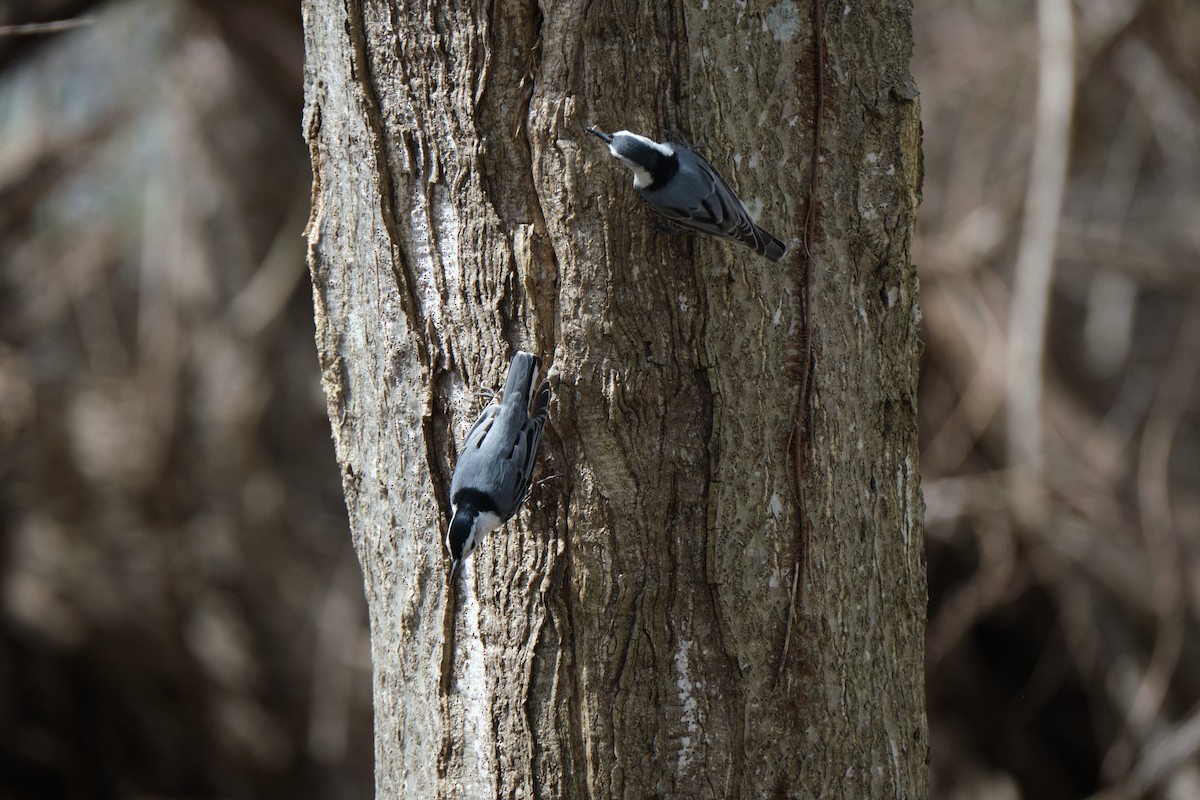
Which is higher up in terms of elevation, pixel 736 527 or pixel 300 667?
pixel 736 527

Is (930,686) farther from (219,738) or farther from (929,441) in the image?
(219,738)

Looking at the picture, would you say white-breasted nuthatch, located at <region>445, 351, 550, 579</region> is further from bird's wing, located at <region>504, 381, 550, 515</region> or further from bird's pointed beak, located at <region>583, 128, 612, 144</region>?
bird's pointed beak, located at <region>583, 128, 612, 144</region>

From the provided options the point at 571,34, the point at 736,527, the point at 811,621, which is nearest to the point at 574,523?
the point at 736,527

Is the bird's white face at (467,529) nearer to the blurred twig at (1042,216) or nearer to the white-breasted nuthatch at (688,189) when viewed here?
the white-breasted nuthatch at (688,189)

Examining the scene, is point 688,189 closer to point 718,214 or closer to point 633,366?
point 718,214

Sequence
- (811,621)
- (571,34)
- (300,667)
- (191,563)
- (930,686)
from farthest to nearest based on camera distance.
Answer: (300,667), (191,563), (930,686), (811,621), (571,34)

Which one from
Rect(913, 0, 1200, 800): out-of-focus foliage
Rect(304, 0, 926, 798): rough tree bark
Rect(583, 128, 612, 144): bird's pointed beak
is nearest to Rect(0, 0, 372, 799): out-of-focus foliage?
Rect(913, 0, 1200, 800): out-of-focus foliage

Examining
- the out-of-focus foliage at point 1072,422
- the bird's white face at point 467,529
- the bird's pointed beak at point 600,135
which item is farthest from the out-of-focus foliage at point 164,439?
the bird's white face at point 467,529
